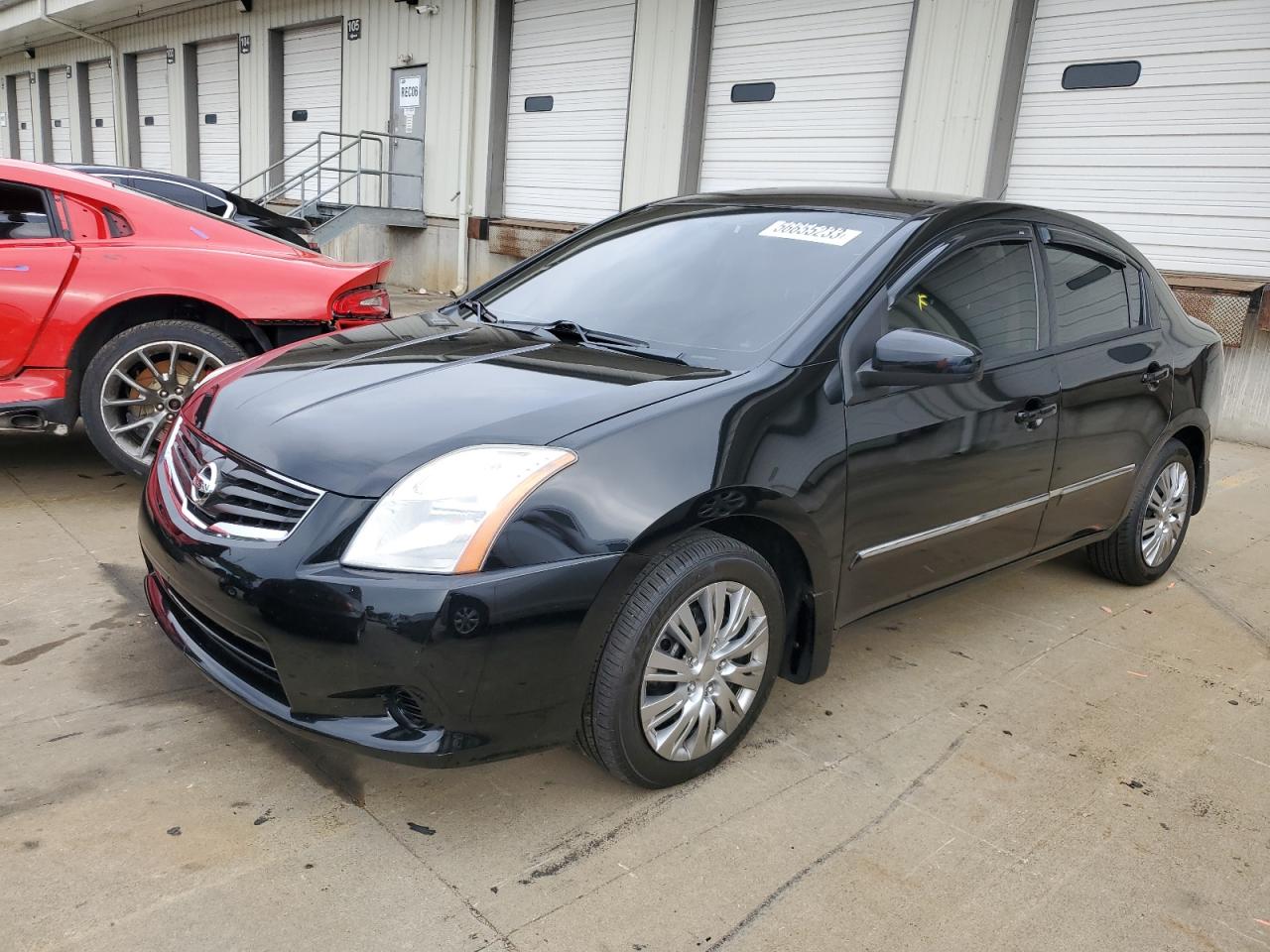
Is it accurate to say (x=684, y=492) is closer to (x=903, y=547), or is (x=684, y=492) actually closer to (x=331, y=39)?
(x=903, y=547)

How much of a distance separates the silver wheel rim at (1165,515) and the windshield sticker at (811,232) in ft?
6.58

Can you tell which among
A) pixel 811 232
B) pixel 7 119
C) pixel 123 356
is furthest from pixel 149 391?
pixel 7 119

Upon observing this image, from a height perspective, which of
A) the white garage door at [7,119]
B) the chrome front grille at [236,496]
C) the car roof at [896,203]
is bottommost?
the chrome front grille at [236,496]

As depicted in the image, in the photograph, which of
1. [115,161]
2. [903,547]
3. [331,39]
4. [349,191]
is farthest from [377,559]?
[115,161]

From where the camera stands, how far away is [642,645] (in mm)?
2334

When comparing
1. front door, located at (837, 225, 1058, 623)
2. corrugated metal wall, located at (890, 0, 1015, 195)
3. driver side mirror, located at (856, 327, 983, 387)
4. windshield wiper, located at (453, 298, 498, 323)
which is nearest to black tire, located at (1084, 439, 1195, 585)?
front door, located at (837, 225, 1058, 623)

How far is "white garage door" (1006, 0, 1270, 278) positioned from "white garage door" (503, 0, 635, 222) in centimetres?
507

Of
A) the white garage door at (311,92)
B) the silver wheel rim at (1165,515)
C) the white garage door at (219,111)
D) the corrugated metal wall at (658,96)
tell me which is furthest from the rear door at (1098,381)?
the white garage door at (219,111)

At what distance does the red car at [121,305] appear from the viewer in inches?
171

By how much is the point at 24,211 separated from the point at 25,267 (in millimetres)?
328

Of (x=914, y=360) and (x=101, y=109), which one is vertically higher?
(x=101, y=109)

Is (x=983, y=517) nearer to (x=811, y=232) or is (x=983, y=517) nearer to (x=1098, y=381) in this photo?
(x=1098, y=381)

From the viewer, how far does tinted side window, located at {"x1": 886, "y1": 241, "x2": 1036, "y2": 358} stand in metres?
3.00

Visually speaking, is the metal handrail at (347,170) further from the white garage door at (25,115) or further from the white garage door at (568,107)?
the white garage door at (25,115)
